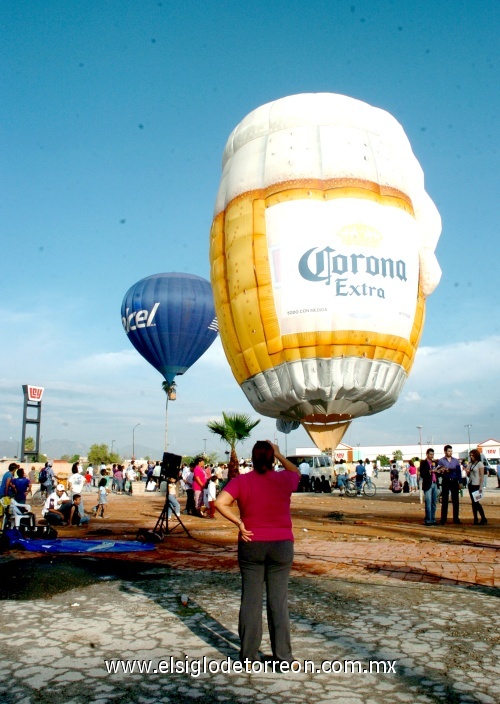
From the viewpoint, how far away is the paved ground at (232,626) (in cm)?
362

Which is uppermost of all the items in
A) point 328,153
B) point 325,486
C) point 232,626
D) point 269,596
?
point 328,153

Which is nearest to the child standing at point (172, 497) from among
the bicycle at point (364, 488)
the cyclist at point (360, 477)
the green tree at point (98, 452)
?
the cyclist at point (360, 477)

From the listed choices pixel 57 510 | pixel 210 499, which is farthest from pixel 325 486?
pixel 57 510

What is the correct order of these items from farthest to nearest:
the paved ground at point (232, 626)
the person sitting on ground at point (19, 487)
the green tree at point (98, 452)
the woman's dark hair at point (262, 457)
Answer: the green tree at point (98, 452) < the person sitting on ground at point (19, 487) < the woman's dark hair at point (262, 457) < the paved ground at point (232, 626)

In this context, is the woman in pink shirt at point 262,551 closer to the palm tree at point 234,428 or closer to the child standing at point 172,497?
the child standing at point 172,497

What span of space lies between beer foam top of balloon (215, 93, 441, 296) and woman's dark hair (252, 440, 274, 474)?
28.1 feet

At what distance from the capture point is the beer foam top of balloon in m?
12.0

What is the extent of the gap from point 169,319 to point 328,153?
24441 mm

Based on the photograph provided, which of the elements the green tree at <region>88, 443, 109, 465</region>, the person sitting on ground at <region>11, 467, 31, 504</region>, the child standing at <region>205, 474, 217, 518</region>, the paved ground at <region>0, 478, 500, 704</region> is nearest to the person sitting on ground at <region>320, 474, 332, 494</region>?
the child standing at <region>205, 474, 217, 518</region>

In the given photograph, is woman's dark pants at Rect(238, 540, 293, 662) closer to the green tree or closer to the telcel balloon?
the telcel balloon

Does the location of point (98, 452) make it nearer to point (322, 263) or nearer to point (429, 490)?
point (429, 490)

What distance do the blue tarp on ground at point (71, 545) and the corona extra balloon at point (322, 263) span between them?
153 inches

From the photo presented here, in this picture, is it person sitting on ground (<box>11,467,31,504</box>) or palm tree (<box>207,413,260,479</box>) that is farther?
palm tree (<box>207,413,260,479</box>)

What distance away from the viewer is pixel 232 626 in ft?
16.3
